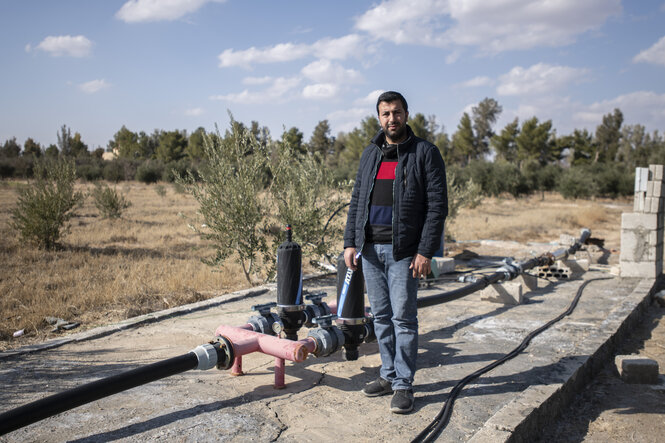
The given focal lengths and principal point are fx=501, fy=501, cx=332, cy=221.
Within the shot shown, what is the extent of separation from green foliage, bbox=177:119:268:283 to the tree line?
21152mm

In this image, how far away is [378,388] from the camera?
3547mm

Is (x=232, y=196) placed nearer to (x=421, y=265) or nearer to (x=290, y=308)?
(x=290, y=308)

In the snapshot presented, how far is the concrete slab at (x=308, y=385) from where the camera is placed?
3.03m

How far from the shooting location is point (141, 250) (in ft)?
35.8

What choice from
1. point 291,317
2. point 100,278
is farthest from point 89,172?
point 291,317

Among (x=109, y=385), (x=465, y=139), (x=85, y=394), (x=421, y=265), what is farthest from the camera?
(x=465, y=139)

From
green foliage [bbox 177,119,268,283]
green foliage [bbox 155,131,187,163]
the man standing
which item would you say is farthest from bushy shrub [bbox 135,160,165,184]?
the man standing

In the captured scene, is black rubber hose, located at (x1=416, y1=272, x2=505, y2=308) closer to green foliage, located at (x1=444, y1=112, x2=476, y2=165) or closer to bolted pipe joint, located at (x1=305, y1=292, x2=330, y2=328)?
bolted pipe joint, located at (x1=305, y1=292, x2=330, y2=328)

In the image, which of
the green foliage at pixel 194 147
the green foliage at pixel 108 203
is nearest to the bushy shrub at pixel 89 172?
the green foliage at pixel 194 147

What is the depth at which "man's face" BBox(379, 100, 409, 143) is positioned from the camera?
3.38 m

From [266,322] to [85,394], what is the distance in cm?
163

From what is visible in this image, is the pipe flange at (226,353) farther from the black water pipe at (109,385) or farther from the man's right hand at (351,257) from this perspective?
the man's right hand at (351,257)

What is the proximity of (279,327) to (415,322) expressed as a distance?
1.25 m

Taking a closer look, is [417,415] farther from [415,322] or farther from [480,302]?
[480,302]
